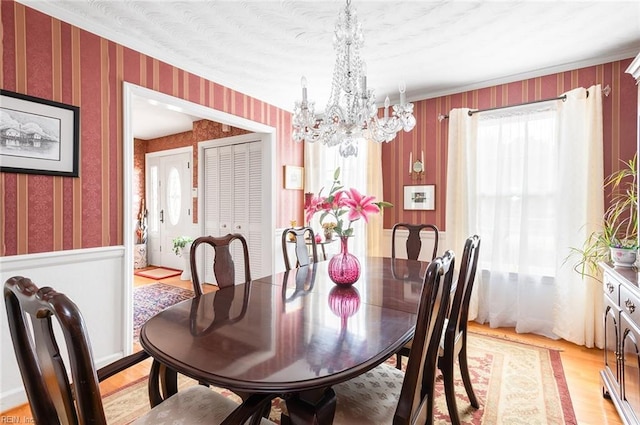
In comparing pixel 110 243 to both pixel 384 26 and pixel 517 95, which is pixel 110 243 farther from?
pixel 517 95

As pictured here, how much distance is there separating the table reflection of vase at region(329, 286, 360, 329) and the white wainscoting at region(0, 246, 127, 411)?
177 cm

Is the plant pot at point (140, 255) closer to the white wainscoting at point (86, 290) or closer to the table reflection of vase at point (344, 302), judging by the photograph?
the white wainscoting at point (86, 290)

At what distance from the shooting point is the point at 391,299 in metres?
1.66

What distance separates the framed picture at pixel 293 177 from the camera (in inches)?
164

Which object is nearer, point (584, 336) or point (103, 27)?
point (103, 27)

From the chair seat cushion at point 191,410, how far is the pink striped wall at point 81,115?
1.59m

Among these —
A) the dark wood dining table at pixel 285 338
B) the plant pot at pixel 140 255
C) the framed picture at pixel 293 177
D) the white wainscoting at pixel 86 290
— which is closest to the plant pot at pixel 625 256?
the dark wood dining table at pixel 285 338

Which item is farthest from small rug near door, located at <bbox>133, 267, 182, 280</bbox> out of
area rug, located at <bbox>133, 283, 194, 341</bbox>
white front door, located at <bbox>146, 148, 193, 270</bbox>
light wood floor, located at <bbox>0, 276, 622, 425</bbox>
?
light wood floor, located at <bbox>0, 276, 622, 425</bbox>

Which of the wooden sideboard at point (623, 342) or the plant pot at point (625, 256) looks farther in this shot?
the plant pot at point (625, 256)

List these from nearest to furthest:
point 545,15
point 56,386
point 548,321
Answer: point 56,386 → point 545,15 → point 548,321

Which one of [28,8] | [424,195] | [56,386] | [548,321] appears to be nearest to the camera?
[56,386]

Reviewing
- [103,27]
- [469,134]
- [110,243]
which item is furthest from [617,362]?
[103,27]

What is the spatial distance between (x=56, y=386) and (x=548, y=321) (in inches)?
143

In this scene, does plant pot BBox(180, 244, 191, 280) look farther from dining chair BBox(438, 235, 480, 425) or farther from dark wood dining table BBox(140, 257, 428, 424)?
dining chair BBox(438, 235, 480, 425)
